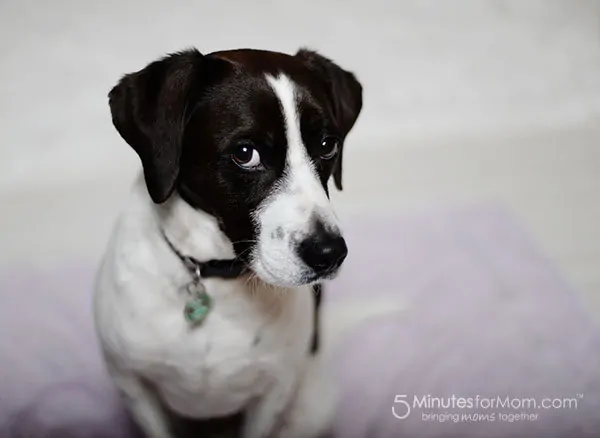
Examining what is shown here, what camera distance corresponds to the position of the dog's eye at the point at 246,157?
5.38 feet

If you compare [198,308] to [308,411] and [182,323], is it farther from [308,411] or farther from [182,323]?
[308,411]

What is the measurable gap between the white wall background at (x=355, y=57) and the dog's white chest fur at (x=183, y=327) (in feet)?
3.73

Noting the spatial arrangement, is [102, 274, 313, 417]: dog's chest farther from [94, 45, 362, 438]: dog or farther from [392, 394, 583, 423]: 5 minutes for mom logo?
[392, 394, 583, 423]: 5 minutes for mom logo

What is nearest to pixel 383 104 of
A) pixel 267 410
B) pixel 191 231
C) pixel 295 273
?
pixel 267 410

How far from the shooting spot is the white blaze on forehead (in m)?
1.62

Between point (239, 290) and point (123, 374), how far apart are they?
1.06ft

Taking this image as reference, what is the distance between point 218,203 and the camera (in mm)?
1687

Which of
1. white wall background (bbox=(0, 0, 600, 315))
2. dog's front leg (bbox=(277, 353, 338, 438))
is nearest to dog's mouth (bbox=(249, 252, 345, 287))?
dog's front leg (bbox=(277, 353, 338, 438))

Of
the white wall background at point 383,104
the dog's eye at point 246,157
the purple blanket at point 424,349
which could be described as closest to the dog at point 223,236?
the dog's eye at point 246,157

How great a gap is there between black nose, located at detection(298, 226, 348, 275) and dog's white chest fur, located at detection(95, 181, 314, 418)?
0.85 feet

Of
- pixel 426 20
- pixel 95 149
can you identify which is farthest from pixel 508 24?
pixel 95 149

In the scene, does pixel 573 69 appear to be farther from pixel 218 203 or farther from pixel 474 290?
pixel 218 203

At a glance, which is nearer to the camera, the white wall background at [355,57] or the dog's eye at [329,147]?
the dog's eye at [329,147]

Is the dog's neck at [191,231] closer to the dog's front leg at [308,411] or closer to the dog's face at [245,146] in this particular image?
the dog's face at [245,146]
